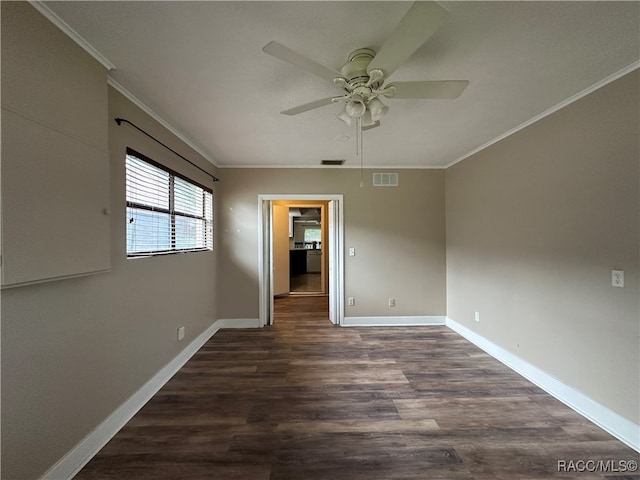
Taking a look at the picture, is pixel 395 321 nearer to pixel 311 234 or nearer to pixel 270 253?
pixel 270 253

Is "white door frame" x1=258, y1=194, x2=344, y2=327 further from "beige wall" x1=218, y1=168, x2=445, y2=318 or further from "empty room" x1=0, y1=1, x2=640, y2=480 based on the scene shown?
"empty room" x1=0, y1=1, x2=640, y2=480

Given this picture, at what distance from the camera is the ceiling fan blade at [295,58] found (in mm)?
1191

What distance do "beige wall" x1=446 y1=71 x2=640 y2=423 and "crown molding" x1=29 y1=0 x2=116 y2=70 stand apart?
3333 mm

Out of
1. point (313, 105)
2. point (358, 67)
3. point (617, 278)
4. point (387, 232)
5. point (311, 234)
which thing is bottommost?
point (617, 278)

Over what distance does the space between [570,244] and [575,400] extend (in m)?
1.24

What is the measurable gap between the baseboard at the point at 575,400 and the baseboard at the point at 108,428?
11.2 ft

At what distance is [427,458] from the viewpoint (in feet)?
5.20

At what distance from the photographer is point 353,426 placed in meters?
1.84

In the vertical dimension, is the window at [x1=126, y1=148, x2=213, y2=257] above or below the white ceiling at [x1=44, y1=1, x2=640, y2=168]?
below

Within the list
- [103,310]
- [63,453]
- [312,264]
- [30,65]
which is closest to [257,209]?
[103,310]

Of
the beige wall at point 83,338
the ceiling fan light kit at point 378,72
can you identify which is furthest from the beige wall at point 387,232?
the ceiling fan light kit at point 378,72

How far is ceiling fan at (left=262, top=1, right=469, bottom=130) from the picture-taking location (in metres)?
1.09

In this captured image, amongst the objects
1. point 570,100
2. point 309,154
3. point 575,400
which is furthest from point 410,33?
point 575,400

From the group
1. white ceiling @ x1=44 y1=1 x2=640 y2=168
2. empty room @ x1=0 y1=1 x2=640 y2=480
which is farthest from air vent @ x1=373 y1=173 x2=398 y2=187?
white ceiling @ x1=44 y1=1 x2=640 y2=168
